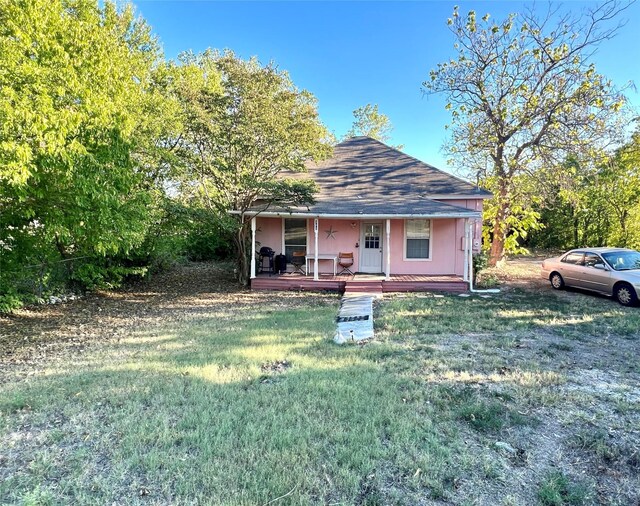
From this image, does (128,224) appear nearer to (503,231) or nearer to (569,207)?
(503,231)

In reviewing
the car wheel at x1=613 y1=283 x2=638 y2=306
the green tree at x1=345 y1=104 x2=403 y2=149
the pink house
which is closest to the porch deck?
the pink house

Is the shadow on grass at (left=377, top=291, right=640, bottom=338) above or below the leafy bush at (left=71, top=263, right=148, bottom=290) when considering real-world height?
below

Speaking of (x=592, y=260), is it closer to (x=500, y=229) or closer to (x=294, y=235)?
(x=500, y=229)

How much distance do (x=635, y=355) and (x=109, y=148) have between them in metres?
9.43

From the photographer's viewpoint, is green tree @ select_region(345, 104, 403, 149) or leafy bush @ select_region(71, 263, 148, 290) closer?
leafy bush @ select_region(71, 263, 148, 290)

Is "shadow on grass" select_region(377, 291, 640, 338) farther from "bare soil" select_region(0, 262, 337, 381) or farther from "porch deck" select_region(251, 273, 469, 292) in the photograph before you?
"bare soil" select_region(0, 262, 337, 381)

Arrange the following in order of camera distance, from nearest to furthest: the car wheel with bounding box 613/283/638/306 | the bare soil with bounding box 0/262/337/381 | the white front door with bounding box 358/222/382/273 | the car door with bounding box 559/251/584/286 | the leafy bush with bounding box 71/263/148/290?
the bare soil with bounding box 0/262/337/381 < the car wheel with bounding box 613/283/638/306 < the leafy bush with bounding box 71/263/148/290 < the car door with bounding box 559/251/584/286 < the white front door with bounding box 358/222/382/273

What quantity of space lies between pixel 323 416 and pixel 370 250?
1004 cm

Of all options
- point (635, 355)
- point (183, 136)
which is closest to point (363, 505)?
point (635, 355)

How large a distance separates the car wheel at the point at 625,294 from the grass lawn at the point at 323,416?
7.59 ft

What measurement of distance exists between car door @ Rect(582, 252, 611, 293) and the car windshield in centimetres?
19

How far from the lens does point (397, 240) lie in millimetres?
13227

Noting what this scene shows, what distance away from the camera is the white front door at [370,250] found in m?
13.3

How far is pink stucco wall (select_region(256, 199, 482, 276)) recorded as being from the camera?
1304 cm
